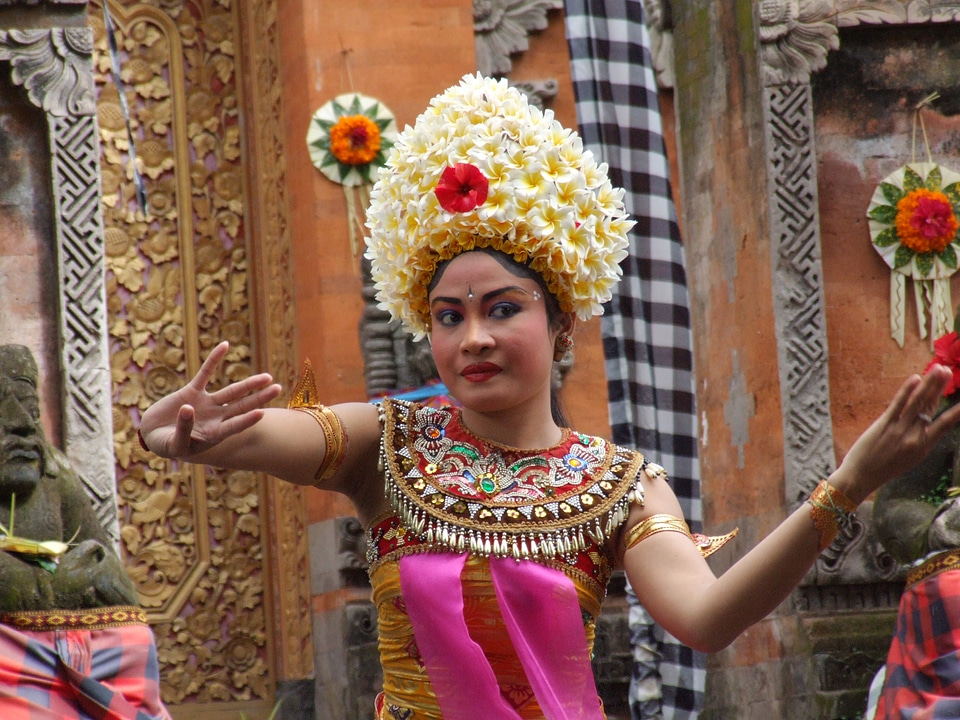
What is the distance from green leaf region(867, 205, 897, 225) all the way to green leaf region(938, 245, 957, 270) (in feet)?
0.90

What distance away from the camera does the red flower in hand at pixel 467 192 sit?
10.5 feet

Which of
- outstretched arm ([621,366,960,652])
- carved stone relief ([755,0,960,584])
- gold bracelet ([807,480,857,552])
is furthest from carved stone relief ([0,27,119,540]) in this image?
gold bracelet ([807,480,857,552])

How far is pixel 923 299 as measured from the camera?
25.4 feet

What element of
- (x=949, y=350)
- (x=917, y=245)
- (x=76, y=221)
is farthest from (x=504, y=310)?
(x=917, y=245)

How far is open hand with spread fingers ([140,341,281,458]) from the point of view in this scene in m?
2.86

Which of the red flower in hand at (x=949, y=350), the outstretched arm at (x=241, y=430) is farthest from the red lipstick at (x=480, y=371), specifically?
the red flower in hand at (x=949, y=350)

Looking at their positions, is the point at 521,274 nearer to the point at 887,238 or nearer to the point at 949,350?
the point at 949,350

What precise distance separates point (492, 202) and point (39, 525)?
108 inches

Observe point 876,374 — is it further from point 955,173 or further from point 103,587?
point 103,587

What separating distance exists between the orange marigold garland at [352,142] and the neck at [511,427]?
176 inches

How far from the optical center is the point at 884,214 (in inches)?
306

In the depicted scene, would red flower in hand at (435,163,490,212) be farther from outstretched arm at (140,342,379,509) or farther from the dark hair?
outstretched arm at (140,342,379,509)

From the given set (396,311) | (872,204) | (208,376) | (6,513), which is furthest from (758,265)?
(208,376)

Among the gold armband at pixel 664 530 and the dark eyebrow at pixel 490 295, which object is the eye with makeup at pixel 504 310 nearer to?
the dark eyebrow at pixel 490 295
